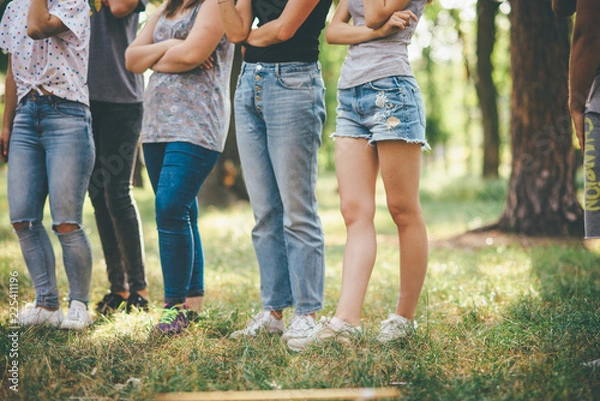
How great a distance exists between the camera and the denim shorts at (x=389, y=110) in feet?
8.98

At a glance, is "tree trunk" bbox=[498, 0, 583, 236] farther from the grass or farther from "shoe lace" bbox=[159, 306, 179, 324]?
"shoe lace" bbox=[159, 306, 179, 324]

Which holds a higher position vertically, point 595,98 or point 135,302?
point 595,98

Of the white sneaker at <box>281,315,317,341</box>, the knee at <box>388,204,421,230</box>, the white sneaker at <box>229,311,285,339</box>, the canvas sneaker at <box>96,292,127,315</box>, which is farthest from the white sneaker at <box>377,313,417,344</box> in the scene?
the canvas sneaker at <box>96,292,127,315</box>

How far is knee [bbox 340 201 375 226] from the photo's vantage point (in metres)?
2.89

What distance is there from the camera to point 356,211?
290 cm

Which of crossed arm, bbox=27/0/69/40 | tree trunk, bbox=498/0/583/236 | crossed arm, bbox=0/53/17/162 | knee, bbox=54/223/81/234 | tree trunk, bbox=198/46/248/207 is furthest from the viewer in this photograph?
tree trunk, bbox=198/46/248/207

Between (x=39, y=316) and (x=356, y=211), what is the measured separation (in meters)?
1.88

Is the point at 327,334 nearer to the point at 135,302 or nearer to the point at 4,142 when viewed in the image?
the point at 135,302

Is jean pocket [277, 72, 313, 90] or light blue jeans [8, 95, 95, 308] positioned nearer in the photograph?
jean pocket [277, 72, 313, 90]

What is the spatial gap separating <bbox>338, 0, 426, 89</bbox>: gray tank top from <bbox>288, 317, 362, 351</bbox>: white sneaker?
45.5 inches

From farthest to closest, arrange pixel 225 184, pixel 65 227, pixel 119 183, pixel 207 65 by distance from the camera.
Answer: pixel 225 184
pixel 119 183
pixel 65 227
pixel 207 65

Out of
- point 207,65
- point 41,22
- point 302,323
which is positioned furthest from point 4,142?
point 302,323

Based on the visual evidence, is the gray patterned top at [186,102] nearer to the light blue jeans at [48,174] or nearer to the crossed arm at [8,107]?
the light blue jeans at [48,174]

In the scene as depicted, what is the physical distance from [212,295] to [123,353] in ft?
4.93
